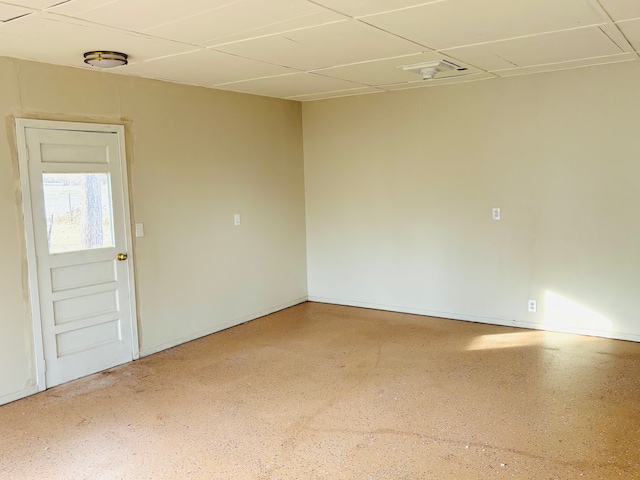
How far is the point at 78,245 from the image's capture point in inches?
160

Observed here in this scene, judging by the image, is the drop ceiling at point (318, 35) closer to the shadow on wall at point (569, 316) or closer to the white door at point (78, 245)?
the white door at point (78, 245)

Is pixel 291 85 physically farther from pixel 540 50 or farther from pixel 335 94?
pixel 540 50

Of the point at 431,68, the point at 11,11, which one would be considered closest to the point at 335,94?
the point at 431,68

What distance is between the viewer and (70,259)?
13.1 ft

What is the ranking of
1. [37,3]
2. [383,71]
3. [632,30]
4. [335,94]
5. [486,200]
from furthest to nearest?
[335,94] → [486,200] → [383,71] → [632,30] → [37,3]

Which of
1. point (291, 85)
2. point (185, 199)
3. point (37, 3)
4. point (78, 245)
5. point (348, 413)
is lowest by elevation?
point (348, 413)

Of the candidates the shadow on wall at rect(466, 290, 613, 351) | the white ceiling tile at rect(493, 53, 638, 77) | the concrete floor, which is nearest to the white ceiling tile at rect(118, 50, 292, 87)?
the white ceiling tile at rect(493, 53, 638, 77)

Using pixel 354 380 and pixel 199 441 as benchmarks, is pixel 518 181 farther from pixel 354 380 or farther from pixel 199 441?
pixel 199 441

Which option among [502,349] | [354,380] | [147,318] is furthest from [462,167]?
[147,318]

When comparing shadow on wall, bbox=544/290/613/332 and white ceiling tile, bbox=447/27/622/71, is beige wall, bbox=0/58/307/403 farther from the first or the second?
shadow on wall, bbox=544/290/613/332

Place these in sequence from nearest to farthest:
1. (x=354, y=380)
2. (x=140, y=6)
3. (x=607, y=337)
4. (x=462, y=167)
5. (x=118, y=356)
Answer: (x=140, y=6)
(x=354, y=380)
(x=118, y=356)
(x=607, y=337)
(x=462, y=167)

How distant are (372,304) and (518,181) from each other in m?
2.11

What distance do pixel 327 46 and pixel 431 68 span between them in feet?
3.84

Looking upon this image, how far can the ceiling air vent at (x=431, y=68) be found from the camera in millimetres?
4184
